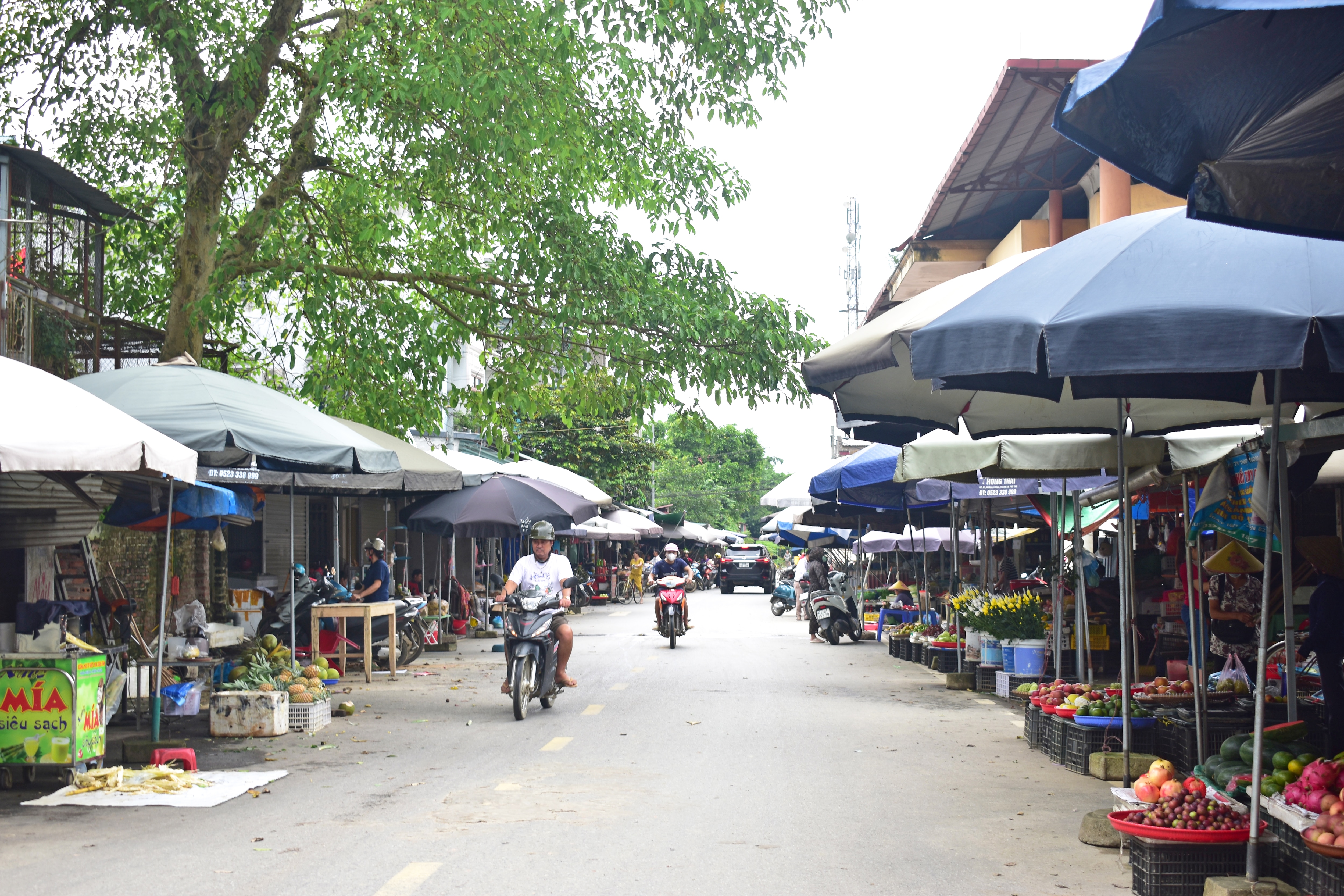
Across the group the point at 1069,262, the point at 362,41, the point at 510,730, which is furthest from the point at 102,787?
the point at 362,41

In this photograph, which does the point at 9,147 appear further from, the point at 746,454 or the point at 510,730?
the point at 746,454

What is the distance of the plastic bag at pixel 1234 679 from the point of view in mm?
8508

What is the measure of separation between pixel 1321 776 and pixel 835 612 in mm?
17391

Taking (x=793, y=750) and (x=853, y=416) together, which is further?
(x=793, y=750)

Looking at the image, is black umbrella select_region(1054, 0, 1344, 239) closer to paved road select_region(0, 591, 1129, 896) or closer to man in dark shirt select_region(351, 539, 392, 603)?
paved road select_region(0, 591, 1129, 896)

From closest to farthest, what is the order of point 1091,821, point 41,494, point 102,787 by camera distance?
point 1091,821 → point 102,787 → point 41,494

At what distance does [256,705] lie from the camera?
35.3ft

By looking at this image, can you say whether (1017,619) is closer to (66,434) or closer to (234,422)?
(234,422)

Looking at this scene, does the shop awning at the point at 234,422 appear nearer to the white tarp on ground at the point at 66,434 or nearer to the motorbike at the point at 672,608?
the white tarp on ground at the point at 66,434

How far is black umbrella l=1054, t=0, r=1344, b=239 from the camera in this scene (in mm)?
3404

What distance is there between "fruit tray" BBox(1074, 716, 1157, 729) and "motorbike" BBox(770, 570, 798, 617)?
2390 centimetres

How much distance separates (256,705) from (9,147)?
6010mm

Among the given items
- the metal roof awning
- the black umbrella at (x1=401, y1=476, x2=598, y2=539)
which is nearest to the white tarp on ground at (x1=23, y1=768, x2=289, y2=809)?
the black umbrella at (x1=401, y1=476, x2=598, y2=539)

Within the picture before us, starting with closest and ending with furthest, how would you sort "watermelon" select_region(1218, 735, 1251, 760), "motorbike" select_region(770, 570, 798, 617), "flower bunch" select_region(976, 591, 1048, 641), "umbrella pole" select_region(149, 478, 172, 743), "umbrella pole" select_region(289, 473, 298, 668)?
"watermelon" select_region(1218, 735, 1251, 760) → "umbrella pole" select_region(149, 478, 172, 743) → "flower bunch" select_region(976, 591, 1048, 641) → "umbrella pole" select_region(289, 473, 298, 668) → "motorbike" select_region(770, 570, 798, 617)
